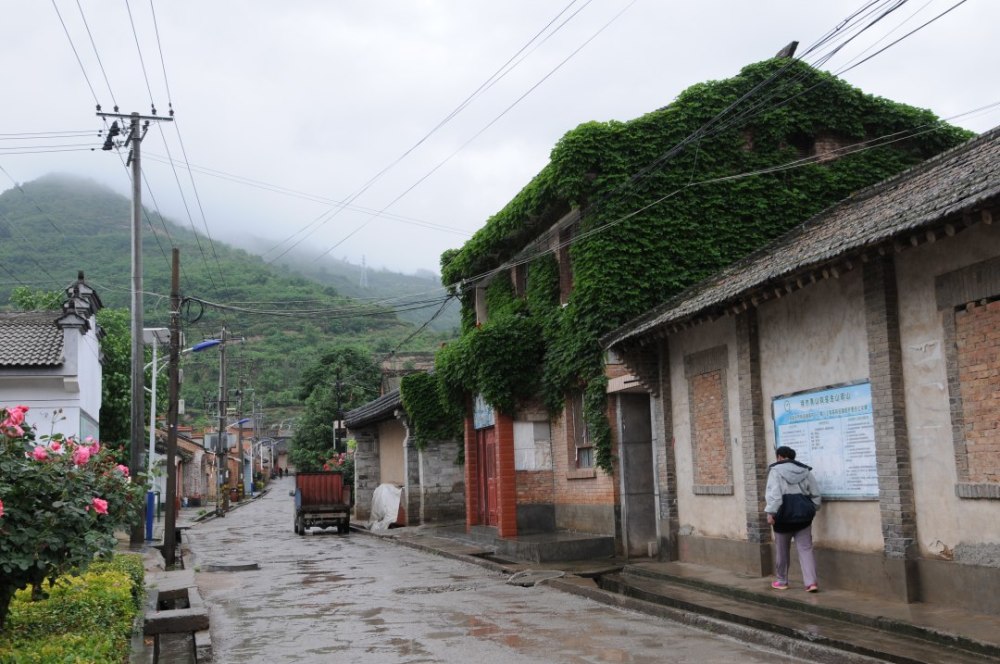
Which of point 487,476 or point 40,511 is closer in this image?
point 40,511

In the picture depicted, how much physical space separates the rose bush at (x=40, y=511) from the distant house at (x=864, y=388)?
25.8ft

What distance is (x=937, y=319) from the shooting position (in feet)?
33.5

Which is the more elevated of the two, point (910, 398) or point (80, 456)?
point (910, 398)

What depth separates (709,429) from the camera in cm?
1513

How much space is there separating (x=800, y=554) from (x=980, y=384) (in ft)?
10.9

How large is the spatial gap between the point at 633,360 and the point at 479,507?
1074 cm

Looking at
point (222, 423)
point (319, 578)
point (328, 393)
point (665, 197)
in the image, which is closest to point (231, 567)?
point (319, 578)

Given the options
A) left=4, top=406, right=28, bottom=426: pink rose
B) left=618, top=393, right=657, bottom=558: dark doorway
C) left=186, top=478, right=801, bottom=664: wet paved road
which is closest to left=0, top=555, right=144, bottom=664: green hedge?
left=186, top=478, right=801, bottom=664: wet paved road

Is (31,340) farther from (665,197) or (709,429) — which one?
(709,429)

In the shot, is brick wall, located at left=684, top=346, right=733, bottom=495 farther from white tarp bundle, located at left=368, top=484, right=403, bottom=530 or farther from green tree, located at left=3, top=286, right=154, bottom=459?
green tree, located at left=3, top=286, right=154, bottom=459

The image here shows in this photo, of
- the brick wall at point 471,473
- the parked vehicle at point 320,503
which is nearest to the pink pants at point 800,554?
the brick wall at point 471,473

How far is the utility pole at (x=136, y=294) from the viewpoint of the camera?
24.6 m

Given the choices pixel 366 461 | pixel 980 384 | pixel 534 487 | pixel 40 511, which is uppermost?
pixel 980 384

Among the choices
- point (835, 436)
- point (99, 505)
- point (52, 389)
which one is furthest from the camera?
point (52, 389)
